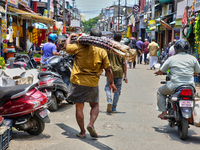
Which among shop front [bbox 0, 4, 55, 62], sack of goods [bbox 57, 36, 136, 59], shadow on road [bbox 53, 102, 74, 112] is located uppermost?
shop front [bbox 0, 4, 55, 62]

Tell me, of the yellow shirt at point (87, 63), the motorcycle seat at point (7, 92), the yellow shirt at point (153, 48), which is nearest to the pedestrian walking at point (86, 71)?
the yellow shirt at point (87, 63)

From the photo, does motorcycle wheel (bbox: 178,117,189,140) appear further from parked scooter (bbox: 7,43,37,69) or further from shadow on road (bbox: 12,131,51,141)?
parked scooter (bbox: 7,43,37,69)

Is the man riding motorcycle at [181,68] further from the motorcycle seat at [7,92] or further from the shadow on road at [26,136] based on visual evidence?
the motorcycle seat at [7,92]

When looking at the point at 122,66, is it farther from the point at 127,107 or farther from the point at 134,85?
the point at 134,85

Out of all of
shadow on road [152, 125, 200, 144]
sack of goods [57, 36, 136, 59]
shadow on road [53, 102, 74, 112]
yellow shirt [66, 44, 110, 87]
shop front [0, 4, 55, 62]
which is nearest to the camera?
sack of goods [57, 36, 136, 59]

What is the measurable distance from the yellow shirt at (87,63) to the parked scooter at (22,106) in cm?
72

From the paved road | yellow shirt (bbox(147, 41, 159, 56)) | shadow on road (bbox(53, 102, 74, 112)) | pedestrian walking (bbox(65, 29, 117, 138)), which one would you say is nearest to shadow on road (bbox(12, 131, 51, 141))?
the paved road

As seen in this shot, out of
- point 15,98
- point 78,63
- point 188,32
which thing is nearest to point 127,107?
point 78,63

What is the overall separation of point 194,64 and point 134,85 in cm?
628

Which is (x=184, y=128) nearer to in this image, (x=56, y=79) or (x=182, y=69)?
(x=182, y=69)

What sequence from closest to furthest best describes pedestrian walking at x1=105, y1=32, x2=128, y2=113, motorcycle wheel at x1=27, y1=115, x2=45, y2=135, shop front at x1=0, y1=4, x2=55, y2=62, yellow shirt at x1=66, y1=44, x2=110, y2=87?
yellow shirt at x1=66, y1=44, x2=110, y2=87 < motorcycle wheel at x1=27, y1=115, x2=45, y2=135 < pedestrian walking at x1=105, y1=32, x2=128, y2=113 < shop front at x1=0, y1=4, x2=55, y2=62

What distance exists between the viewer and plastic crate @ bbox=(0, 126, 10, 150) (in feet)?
12.7

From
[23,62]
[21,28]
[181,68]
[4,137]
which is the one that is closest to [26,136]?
[4,137]

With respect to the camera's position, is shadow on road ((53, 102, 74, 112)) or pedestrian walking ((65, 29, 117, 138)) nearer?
pedestrian walking ((65, 29, 117, 138))
